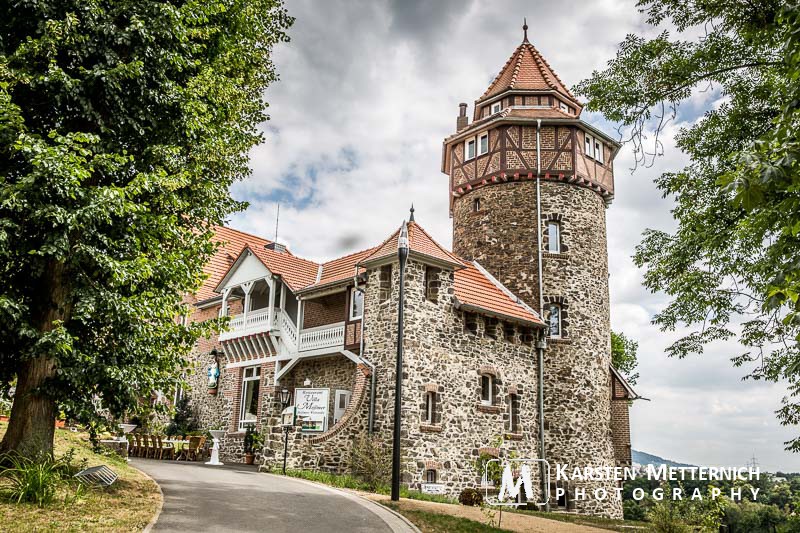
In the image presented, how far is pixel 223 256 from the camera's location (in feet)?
107

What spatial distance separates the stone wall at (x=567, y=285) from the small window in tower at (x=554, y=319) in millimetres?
231

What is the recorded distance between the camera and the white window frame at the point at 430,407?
19078mm

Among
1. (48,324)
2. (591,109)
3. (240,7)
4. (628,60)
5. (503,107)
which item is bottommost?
(48,324)

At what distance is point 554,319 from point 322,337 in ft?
28.0

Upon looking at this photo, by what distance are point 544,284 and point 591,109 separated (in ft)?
40.9

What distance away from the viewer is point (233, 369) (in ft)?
82.5

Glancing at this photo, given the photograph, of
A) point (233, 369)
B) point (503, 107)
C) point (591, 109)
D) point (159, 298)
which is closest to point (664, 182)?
point (591, 109)

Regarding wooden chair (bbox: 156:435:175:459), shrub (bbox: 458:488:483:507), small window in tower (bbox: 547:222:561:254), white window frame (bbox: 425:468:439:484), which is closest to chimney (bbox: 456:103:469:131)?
small window in tower (bbox: 547:222:561:254)

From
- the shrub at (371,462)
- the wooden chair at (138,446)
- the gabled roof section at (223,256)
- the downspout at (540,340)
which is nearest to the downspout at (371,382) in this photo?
the shrub at (371,462)

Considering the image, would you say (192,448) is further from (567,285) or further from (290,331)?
(567,285)

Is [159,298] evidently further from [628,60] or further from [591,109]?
[628,60]

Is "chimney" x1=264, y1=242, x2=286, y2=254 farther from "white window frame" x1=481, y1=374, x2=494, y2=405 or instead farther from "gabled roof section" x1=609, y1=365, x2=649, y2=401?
"gabled roof section" x1=609, y1=365, x2=649, y2=401

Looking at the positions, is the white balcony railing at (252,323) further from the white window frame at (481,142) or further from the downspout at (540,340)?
the white window frame at (481,142)

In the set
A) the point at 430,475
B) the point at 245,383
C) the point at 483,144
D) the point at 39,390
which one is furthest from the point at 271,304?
the point at 39,390
